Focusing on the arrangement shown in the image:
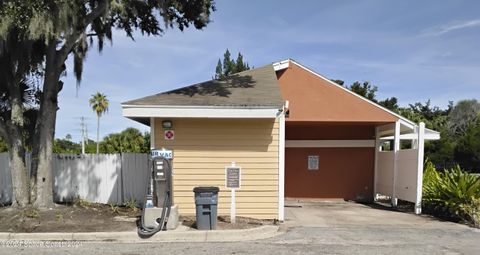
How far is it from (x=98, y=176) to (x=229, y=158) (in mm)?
4405

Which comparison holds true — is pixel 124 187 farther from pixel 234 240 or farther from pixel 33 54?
pixel 234 240

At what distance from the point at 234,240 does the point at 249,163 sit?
261 centimetres

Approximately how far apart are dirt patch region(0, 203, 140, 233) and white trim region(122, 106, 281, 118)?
8.09 feet

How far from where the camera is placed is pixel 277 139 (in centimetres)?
1109

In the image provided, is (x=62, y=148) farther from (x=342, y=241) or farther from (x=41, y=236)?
(x=342, y=241)

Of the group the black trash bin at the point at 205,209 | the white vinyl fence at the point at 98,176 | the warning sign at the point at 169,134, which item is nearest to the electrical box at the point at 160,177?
the black trash bin at the point at 205,209

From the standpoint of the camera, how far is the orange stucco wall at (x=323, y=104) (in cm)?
1450

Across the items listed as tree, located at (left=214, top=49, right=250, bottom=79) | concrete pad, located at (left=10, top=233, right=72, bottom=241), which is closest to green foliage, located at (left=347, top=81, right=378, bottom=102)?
tree, located at (left=214, top=49, right=250, bottom=79)

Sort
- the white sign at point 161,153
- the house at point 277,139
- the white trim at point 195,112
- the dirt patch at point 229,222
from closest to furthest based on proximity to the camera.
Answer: the dirt patch at point 229,222, the white sign at point 161,153, the white trim at point 195,112, the house at point 277,139

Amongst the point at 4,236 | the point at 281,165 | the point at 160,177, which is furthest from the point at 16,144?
the point at 281,165

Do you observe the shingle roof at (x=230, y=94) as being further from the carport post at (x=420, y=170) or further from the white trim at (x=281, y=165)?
the carport post at (x=420, y=170)

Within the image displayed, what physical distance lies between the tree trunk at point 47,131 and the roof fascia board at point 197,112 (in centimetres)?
203

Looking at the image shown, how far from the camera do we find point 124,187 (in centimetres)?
1305

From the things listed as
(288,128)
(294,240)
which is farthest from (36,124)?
(288,128)
